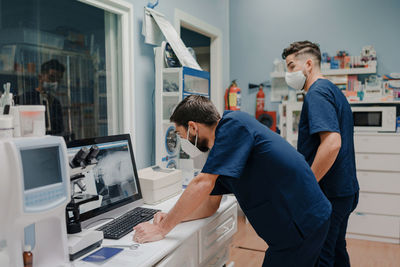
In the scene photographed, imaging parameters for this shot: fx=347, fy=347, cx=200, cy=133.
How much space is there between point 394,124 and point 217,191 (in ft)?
8.06

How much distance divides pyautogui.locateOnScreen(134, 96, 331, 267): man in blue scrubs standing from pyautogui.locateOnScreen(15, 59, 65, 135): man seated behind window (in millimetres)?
903

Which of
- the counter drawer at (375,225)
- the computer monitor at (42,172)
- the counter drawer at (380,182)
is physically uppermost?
the computer monitor at (42,172)

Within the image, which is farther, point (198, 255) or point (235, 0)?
point (235, 0)

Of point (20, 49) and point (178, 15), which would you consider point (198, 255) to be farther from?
point (178, 15)

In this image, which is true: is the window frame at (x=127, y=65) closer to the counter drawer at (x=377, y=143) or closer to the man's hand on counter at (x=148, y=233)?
the man's hand on counter at (x=148, y=233)

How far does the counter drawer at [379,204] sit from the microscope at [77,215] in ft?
9.28

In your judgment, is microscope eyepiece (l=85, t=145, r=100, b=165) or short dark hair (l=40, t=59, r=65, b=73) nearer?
microscope eyepiece (l=85, t=145, r=100, b=165)

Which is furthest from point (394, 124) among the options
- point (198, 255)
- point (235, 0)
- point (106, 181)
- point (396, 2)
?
point (106, 181)

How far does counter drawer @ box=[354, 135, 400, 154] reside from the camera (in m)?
3.25

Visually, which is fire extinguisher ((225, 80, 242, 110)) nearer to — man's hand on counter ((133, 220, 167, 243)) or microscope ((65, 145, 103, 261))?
man's hand on counter ((133, 220, 167, 243))

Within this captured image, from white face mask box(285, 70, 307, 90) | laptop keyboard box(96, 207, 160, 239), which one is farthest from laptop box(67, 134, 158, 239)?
white face mask box(285, 70, 307, 90)

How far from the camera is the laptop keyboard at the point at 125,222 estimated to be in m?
1.52

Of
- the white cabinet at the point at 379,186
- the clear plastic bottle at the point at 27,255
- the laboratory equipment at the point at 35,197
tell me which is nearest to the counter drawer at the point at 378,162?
the white cabinet at the point at 379,186

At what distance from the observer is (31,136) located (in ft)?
3.60
